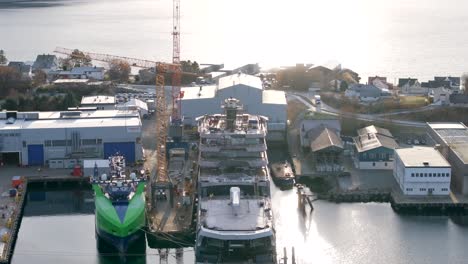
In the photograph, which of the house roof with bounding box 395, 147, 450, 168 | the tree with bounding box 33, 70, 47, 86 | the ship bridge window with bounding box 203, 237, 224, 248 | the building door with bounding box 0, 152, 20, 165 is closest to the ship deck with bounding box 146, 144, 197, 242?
Answer: the ship bridge window with bounding box 203, 237, 224, 248

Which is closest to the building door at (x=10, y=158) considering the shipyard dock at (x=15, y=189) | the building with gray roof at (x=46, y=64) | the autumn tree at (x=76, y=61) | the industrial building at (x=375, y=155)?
the shipyard dock at (x=15, y=189)

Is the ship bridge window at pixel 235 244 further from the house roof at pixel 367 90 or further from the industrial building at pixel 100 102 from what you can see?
the house roof at pixel 367 90

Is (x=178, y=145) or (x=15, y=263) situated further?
(x=178, y=145)

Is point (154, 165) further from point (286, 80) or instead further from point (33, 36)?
point (33, 36)

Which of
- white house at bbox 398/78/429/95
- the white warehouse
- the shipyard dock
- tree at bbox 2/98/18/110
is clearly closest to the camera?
the shipyard dock

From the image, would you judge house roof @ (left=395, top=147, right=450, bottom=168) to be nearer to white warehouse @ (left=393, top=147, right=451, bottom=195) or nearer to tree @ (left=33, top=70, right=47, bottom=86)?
white warehouse @ (left=393, top=147, right=451, bottom=195)

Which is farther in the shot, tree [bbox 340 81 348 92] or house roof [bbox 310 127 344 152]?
tree [bbox 340 81 348 92]

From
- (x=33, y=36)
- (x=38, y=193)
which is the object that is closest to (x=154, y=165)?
(x=38, y=193)
